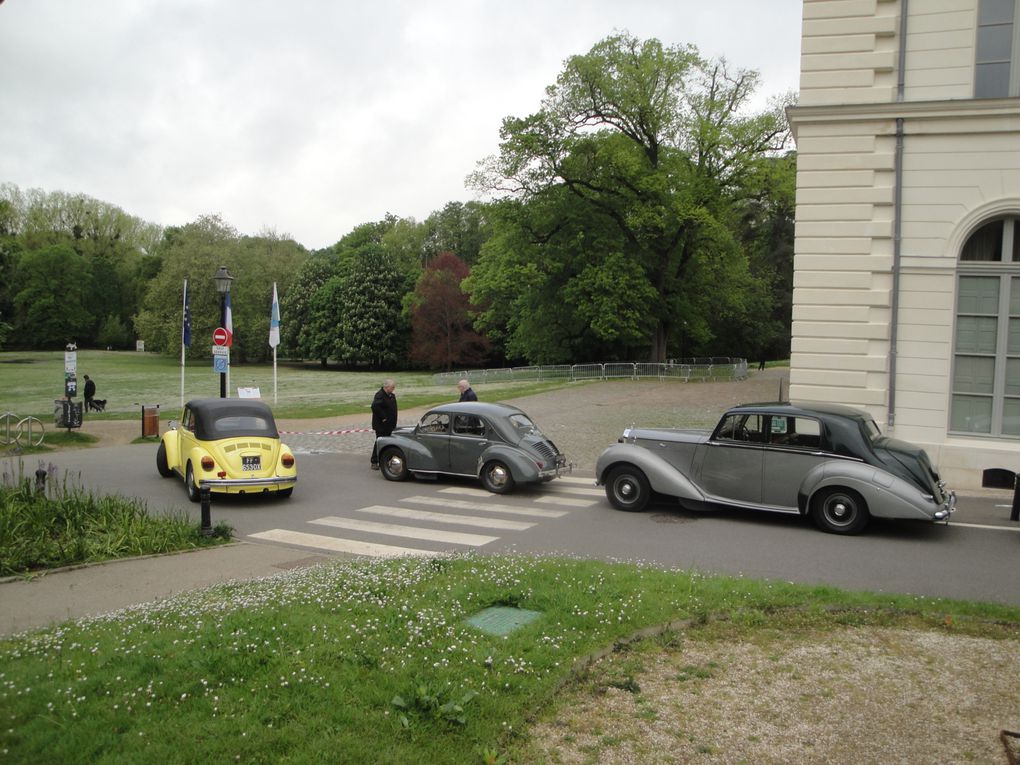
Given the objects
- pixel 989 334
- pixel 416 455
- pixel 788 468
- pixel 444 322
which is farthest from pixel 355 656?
pixel 444 322

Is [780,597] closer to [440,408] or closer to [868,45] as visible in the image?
[440,408]

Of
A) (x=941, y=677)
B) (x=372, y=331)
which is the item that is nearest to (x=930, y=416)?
(x=941, y=677)

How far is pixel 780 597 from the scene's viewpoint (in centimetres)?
702

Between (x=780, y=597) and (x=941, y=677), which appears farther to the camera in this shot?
(x=780, y=597)

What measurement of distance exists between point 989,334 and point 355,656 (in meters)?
13.6

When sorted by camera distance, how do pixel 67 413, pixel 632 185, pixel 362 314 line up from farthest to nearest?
pixel 362 314
pixel 632 185
pixel 67 413

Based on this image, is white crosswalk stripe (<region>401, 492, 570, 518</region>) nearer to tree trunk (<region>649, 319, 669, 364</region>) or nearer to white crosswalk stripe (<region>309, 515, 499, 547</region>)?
white crosswalk stripe (<region>309, 515, 499, 547</region>)

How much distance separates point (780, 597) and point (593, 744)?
3.31 metres

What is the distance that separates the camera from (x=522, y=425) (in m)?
14.5

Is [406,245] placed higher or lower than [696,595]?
higher

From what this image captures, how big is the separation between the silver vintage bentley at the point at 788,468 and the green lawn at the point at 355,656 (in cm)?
355

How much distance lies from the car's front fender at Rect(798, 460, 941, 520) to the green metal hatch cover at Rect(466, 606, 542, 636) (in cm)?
593

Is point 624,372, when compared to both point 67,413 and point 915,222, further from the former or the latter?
point 915,222

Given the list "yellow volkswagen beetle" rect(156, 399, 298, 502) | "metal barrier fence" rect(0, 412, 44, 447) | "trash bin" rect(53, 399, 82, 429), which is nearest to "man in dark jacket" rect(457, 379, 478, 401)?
"yellow volkswagen beetle" rect(156, 399, 298, 502)
